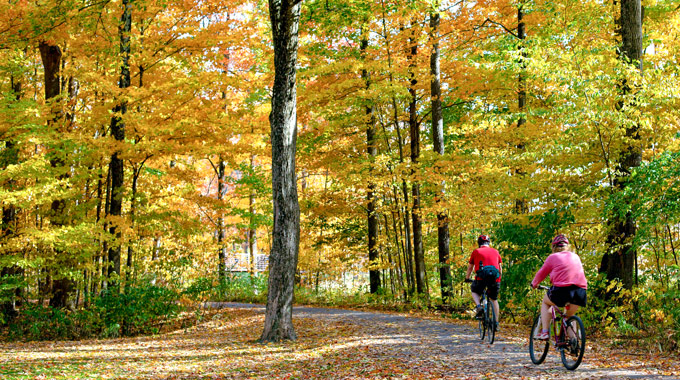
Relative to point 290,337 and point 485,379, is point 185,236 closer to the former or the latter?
point 290,337

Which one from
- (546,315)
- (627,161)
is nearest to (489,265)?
(546,315)

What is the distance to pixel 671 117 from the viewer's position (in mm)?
9500

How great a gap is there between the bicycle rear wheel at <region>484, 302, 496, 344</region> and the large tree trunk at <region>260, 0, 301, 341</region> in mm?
3619

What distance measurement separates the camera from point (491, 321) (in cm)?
887

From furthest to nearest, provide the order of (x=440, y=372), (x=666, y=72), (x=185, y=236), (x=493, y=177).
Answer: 1. (x=185, y=236)
2. (x=493, y=177)
3. (x=666, y=72)
4. (x=440, y=372)

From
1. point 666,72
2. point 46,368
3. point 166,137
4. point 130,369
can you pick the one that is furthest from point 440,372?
point 166,137

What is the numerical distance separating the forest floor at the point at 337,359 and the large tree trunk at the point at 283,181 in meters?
0.65

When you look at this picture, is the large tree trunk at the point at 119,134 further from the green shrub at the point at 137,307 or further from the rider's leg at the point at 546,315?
→ the rider's leg at the point at 546,315

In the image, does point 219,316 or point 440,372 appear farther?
point 219,316

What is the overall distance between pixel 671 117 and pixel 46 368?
11.4 metres

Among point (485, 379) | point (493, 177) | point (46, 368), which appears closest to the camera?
point (485, 379)

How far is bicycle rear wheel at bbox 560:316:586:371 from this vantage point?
622cm

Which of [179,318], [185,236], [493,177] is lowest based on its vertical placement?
[179,318]

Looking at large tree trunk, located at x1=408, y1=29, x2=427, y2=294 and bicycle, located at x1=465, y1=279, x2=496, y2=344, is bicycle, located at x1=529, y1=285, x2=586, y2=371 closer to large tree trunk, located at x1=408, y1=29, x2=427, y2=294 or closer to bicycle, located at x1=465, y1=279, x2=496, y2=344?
bicycle, located at x1=465, y1=279, x2=496, y2=344
